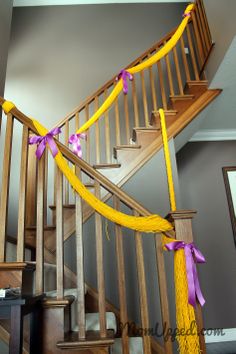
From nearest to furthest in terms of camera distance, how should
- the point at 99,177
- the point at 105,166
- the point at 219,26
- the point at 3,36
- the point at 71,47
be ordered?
the point at 99,177 < the point at 3,36 < the point at 219,26 < the point at 105,166 < the point at 71,47

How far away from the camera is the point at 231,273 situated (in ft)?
10.0

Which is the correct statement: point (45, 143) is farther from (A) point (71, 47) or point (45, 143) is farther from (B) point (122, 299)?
(A) point (71, 47)

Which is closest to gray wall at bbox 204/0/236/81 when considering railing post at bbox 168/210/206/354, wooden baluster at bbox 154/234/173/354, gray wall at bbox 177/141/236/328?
gray wall at bbox 177/141/236/328

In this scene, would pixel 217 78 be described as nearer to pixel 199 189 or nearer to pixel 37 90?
pixel 199 189

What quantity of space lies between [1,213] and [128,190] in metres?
1.34

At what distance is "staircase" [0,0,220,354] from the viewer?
4.26 ft

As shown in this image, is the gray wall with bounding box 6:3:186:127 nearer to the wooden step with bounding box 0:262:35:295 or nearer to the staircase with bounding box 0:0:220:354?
the staircase with bounding box 0:0:220:354

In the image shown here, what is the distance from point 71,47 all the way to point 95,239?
3.11 metres

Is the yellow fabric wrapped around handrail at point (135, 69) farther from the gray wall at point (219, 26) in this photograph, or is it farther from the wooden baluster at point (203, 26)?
the gray wall at point (219, 26)

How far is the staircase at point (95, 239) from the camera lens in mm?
1298

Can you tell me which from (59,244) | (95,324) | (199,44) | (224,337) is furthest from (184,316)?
(199,44)

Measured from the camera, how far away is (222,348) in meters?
2.58

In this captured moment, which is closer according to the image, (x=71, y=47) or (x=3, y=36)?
(x=3, y=36)

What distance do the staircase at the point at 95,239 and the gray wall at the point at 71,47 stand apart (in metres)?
0.48
